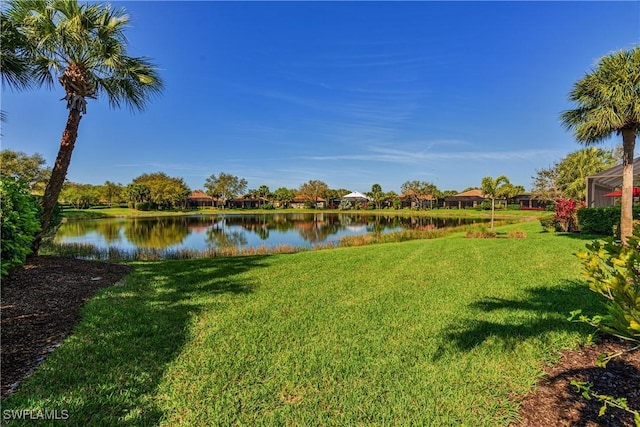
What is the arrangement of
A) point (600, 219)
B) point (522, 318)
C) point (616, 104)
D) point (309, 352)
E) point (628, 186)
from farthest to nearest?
point (600, 219) → point (628, 186) → point (616, 104) → point (522, 318) → point (309, 352)

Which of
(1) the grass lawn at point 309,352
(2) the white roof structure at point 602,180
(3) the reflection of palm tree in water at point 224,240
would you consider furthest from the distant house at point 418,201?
(1) the grass lawn at point 309,352

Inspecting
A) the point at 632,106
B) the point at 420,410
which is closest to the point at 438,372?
the point at 420,410

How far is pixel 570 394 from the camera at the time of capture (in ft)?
8.98

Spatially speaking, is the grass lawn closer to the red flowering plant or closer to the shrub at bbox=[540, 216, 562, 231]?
the red flowering plant

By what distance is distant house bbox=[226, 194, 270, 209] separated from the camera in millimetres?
85375

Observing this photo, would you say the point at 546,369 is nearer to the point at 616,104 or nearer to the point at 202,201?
the point at 616,104

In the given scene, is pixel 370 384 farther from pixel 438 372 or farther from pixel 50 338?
pixel 50 338

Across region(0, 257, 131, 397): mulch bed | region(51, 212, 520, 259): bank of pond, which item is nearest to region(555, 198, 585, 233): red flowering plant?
region(51, 212, 520, 259): bank of pond

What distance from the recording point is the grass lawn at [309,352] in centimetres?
255

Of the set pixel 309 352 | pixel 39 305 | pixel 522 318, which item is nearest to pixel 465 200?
pixel 522 318

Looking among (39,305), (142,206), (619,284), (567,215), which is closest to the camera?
(619,284)

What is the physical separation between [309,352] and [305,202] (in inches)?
3286

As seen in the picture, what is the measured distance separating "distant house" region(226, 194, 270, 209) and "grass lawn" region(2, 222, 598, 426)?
80.9m

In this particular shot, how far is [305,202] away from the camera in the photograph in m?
86.8
